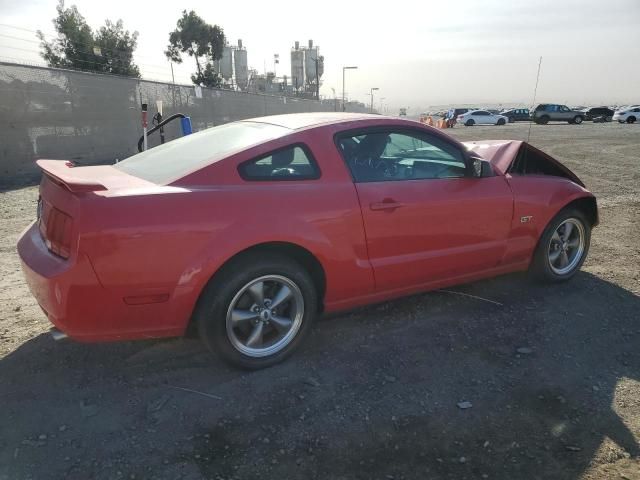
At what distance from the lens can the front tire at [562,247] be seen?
4117mm

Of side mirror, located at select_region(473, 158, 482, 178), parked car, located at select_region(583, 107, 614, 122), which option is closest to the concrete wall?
side mirror, located at select_region(473, 158, 482, 178)

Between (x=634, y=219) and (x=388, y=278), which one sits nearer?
(x=388, y=278)

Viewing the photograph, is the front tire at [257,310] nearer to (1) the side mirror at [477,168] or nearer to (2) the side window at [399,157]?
(2) the side window at [399,157]

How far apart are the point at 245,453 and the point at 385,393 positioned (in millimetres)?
880

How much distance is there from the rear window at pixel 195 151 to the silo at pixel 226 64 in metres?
45.9

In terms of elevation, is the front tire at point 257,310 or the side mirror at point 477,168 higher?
the side mirror at point 477,168

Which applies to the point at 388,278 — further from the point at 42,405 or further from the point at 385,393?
the point at 42,405

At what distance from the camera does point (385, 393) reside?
9.07 ft

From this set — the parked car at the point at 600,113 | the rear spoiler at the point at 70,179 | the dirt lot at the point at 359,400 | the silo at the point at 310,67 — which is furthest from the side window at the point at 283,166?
the silo at the point at 310,67

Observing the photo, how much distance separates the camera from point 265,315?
2938mm

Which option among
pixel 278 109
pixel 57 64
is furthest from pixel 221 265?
pixel 57 64

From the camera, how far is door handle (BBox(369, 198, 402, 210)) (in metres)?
3.11

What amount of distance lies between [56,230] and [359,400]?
189cm

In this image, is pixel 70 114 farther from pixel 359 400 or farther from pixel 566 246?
pixel 359 400
